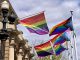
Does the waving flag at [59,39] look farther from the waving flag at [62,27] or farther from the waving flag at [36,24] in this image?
the waving flag at [36,24]

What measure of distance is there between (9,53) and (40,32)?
225 inches

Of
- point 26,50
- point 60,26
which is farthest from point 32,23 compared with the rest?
point 26,50

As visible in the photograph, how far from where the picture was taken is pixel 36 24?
95.7ft

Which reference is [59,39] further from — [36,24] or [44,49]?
[36,24]

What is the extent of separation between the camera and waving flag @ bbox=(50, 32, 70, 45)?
114 feet

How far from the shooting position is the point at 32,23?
2891 cm

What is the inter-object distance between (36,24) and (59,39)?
248 inches

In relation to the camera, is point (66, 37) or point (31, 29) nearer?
point (31, 29)

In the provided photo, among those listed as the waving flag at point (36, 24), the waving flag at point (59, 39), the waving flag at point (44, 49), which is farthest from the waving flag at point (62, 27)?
the waving flag at point (44, 49)

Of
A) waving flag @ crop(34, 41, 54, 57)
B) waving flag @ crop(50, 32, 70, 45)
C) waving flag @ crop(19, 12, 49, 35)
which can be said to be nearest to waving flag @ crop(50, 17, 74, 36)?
waving flag @ crop(50, 32, 70, 45)

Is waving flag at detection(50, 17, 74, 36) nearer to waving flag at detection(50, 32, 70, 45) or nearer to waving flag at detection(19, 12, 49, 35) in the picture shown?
waving flag at detection(50, 32, 70, 45)

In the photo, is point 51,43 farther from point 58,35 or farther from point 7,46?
point 7,46

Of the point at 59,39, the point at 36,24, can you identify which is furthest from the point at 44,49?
the point at 36,24

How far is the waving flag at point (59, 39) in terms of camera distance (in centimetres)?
3484
